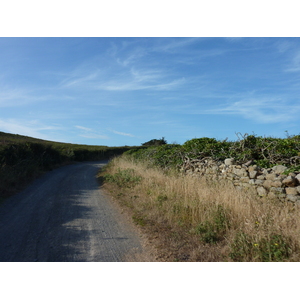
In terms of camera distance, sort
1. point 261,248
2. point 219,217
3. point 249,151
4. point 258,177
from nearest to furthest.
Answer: point 261,248, point 219,217, point 258,177, point 249,151

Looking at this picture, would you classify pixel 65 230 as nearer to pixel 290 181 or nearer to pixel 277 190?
pixel 277 190

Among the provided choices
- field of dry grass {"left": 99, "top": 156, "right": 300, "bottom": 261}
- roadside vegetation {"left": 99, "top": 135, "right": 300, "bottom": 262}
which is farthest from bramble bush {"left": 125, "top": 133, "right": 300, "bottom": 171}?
field of dry grass {"left": 99, "top": 156, "right": 300, "bottom": 261}

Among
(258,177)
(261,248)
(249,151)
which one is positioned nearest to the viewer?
(261,248)

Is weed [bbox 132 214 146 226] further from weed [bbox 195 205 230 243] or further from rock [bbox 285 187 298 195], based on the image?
rock [bbox 285 187 298 195]

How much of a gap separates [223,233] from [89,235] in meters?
3.47

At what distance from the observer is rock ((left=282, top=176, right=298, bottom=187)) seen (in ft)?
25.3

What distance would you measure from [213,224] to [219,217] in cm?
26

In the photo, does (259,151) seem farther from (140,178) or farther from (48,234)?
(48,234)

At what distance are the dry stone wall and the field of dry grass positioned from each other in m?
0.50

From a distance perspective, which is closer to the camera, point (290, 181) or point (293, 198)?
point (293, 198)

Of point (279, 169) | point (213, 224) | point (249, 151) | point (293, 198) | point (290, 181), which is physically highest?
point (249, 151)

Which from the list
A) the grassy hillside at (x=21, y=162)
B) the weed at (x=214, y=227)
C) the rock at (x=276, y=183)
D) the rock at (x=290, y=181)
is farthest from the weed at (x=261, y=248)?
the grassy hillside at (x=21, y=162)

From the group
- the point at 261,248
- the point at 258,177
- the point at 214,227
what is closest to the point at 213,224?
the point at 214,227

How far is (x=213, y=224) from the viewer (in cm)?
597
